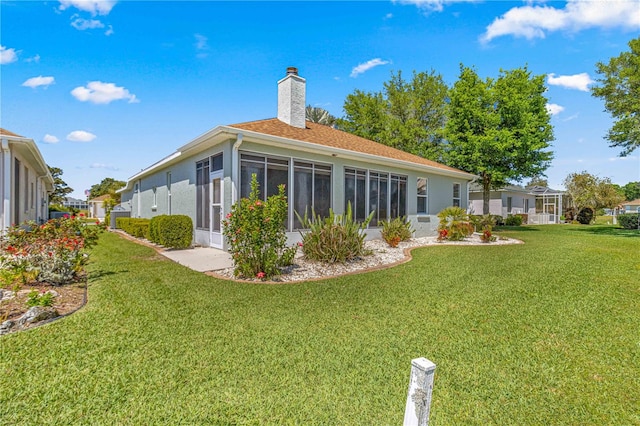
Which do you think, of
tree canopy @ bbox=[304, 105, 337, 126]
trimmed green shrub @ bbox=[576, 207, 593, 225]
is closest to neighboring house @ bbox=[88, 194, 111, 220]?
tree canopy @ bbox=[304, 105, 337, 126]

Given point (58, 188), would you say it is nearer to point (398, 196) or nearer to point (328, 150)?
point (328, 150)

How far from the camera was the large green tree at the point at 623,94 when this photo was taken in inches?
602

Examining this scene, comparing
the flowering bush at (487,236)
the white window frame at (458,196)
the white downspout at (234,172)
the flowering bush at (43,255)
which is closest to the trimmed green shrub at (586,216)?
the white window frame at (458,196)

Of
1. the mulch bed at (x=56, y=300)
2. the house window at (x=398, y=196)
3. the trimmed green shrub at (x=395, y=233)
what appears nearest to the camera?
the mulch bed at (x=56, y=300)

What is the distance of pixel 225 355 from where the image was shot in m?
3.17

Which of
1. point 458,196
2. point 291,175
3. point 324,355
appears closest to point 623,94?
point 458,196

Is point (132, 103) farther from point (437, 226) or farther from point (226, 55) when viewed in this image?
point (437, 226)

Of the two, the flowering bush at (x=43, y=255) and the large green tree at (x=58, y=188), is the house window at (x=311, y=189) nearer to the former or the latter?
the flowering bush at (x=43, y=255)

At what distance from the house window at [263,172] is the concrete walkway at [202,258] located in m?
1.83

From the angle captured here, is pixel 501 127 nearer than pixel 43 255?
No

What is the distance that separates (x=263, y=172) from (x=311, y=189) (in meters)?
1.83

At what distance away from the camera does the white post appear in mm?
1519

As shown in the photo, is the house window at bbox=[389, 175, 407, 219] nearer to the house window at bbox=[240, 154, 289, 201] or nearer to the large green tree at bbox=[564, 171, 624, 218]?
the house window at bbox=[240, 154, 289, 201]

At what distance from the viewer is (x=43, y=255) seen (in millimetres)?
5648
